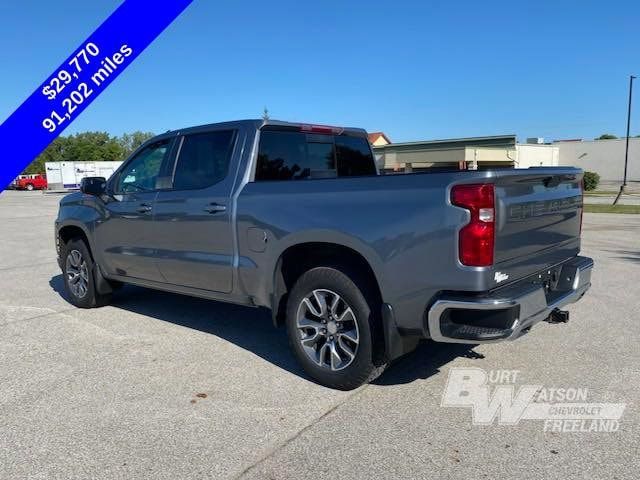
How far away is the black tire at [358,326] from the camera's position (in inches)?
152

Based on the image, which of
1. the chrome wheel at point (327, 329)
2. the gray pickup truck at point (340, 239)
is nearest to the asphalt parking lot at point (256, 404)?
the chrome wheel at point (327, 329)

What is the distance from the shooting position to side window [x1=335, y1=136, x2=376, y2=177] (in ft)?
18.4

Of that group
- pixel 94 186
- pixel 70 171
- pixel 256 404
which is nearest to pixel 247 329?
pixel 256 404

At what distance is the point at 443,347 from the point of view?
4969 mm

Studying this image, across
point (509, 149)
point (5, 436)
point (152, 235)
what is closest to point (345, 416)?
point (5, 436)

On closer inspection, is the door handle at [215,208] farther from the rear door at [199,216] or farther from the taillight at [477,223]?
the taillight at [477,223]

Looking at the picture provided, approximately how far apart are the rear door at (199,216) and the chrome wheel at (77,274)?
5.27ft

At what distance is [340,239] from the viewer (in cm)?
389

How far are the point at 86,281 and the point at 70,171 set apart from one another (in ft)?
162

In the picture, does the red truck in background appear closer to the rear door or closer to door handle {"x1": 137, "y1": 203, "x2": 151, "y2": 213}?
door handle {"x1": 137, "y1": 203, "x2": 151, "y2": 213}

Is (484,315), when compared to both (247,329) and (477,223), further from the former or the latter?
(247,329)

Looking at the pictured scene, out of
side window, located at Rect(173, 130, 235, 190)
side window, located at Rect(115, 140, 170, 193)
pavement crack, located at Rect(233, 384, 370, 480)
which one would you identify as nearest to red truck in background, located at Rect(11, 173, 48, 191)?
side window, located at Rect(115, 140, 170, 193)

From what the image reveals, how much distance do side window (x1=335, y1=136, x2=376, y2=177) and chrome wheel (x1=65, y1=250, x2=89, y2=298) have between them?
318 centimetres

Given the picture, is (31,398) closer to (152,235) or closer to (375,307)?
(152,235)
